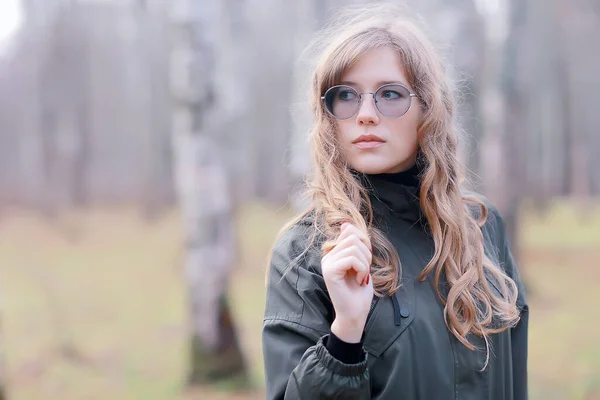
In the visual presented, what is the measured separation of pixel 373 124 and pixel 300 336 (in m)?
0.73

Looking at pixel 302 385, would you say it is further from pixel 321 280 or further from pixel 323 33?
pixel 323 33

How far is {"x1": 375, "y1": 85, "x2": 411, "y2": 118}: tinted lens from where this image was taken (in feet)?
6.81

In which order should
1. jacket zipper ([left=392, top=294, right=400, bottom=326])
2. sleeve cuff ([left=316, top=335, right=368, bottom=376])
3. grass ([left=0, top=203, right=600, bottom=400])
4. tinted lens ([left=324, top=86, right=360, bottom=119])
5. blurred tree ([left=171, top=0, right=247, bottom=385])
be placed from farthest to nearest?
grass ([left=0, top=203, right=600, bottom=400]) < blurred tree ([left=171, top=0, right=247, bottom=385]) < tinted lens ([left=324, top=86, right=360, bottom=119]) < jacket zipper ([left=392, top=294, right=400, bottom=326]) < sleeve cuff ([left=316, top=335, right=368, bottom=376])

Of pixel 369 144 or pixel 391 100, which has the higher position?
pixel 391 100

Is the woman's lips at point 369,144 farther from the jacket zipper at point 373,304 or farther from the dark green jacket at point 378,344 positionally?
the jacket zipper at point 373,304

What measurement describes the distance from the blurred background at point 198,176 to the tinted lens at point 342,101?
2.10ft

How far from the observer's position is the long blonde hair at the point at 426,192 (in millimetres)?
1991

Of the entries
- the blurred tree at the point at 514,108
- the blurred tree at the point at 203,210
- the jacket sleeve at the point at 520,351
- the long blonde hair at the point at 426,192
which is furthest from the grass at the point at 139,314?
the long blonde hair at the point at 426,192

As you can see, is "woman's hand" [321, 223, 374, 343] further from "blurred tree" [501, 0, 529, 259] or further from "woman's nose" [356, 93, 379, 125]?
"blurred tree" [501, 0, 529, 259]

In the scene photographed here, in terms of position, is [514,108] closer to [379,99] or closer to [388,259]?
[379,99]

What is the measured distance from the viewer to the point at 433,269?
2.05 metres

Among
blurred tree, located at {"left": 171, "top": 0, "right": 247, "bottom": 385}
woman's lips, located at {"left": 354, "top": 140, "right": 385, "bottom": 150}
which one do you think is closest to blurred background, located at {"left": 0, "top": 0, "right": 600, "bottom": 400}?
blurred tree, located at {"left": 171, "top": 0, "right": 247, "bottom": 385}

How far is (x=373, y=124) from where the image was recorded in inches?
81.7

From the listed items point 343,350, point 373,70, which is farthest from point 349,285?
point 373,70
